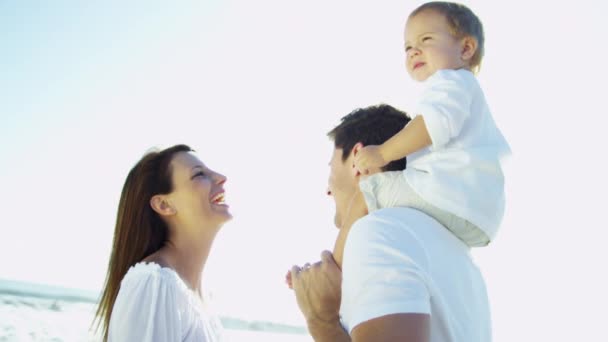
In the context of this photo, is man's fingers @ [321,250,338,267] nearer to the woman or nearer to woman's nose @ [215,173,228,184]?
the woman

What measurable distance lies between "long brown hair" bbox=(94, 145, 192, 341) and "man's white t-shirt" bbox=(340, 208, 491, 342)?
2382 mm

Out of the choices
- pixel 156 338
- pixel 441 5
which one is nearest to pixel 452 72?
pixel 441 5

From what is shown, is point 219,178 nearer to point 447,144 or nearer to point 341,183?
point 341,183

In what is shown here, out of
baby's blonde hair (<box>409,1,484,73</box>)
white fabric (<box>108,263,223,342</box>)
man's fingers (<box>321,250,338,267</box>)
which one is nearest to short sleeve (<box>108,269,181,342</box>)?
white fabric (<box>108,263,223,342</box>)

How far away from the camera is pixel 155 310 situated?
3146mm

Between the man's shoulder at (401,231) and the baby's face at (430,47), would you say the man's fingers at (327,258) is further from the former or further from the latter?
the baby's face at (430,47)

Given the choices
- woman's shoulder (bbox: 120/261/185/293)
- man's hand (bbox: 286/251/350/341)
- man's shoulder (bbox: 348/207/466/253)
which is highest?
man's shoulder (bbox: 348/207/466/253)

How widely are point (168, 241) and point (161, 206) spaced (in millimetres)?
247

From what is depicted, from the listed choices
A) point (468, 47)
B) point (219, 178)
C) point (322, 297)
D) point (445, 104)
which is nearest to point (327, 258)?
point (322, 297)

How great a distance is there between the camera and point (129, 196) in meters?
3.96

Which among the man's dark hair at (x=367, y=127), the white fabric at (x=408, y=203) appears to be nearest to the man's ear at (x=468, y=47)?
the man's dark hair at (x=367, y=127)

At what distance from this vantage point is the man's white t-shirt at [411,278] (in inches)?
55.7

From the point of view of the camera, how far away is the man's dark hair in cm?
257

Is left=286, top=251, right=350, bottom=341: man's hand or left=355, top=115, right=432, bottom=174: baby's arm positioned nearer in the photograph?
left=286, top=251, right=350, bottom=341: man's hand
